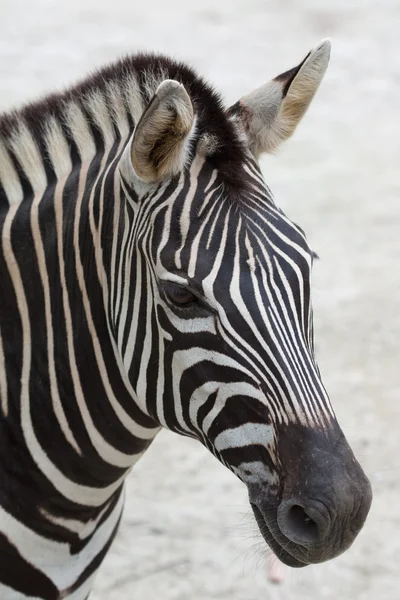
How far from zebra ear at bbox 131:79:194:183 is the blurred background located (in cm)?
133

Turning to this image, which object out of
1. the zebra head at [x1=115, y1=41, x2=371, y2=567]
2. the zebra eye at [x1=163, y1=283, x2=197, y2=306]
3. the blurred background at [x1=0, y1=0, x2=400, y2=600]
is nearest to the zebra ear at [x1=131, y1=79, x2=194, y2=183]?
the zebra head at [x1=115, y1=41, x2=371, y2=567]

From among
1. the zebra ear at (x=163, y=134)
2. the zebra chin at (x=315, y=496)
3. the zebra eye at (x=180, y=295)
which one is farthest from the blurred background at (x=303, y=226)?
the zebra ear at (x=163, y=134)

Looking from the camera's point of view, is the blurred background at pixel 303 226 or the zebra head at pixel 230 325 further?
the blurred background at pixel 303 226

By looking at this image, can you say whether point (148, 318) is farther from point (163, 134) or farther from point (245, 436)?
point (163, 134)

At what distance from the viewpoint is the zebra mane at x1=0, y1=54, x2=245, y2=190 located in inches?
123

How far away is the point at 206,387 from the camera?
9.00ft

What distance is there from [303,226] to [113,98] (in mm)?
6679

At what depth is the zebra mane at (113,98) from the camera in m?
3.12

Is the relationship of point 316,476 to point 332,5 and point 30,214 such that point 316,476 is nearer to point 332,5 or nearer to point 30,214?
point 30,214

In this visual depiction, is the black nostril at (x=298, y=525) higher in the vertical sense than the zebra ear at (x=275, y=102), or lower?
lower

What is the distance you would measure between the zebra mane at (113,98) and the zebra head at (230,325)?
140 millimetres

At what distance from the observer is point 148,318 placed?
290 cm

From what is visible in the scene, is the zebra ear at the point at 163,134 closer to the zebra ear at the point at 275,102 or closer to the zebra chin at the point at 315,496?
the zebra ear at the point at 275,102

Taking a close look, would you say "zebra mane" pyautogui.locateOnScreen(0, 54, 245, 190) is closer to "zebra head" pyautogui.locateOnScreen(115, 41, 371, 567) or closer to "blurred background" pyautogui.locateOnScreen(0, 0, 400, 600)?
"zebra head" pyautogui.locateOnScreen(115, 41, 371, 567)
